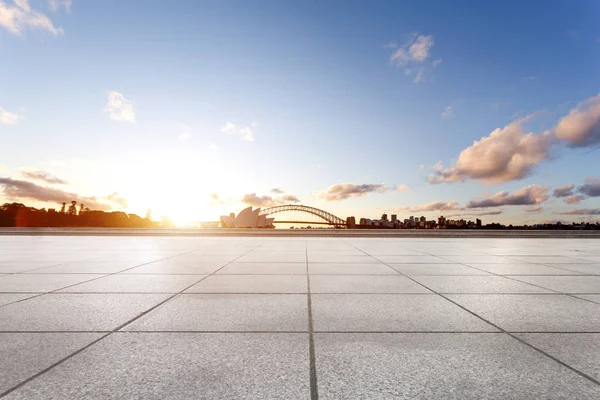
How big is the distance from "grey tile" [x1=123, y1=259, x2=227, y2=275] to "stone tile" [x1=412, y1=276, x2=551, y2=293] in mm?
5203

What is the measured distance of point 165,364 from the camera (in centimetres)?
332

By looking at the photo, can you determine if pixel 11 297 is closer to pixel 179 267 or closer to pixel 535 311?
pixel 179 267

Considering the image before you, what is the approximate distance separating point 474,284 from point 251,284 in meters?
4.59

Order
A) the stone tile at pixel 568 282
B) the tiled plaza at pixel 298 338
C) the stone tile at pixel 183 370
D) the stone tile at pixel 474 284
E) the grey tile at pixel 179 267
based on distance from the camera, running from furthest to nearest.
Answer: the grey tile at pixel 179 267 < the stone tile at pixel 568 282 < the stone tile at pixel 474 284 < the tiled plaza at pixel 298 338 < the stone tile at pixel 183 370

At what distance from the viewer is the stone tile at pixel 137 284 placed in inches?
263

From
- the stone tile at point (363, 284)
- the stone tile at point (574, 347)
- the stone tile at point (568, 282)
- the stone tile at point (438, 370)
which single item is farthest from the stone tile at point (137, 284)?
the stone tile at point (568, 282)

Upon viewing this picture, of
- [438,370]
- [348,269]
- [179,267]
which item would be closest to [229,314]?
[438,370]

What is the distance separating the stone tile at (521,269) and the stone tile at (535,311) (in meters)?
3.01

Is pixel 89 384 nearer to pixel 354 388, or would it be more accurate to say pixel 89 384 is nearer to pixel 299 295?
pixel 354 388

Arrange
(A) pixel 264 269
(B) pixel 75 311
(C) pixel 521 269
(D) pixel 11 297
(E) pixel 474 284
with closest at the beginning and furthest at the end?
1. (B) pixel 75 311
2. (D) pixel 11 297
3. (E) pixel 474 284
4. (A) pixel 264 269
5. (C) pixel 521 269

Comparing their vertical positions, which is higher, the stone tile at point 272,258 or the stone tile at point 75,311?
the stone tile at point 272,258

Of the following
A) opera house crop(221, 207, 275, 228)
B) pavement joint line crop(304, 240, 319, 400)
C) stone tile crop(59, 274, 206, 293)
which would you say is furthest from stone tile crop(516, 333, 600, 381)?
opera house crop(221, 207, 275, 228)

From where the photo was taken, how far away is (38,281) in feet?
25.1

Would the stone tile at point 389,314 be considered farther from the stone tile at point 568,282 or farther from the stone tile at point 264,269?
the stone tile at point 568,282
